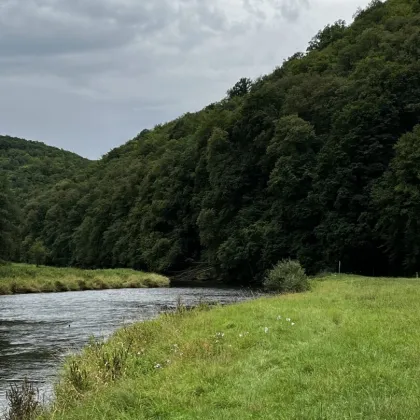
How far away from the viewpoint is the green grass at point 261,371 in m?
8.60

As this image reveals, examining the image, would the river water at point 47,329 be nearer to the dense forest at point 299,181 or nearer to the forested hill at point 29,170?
the dense forest at point 299,181

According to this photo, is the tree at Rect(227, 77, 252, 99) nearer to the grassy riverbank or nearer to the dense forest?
the dense forest

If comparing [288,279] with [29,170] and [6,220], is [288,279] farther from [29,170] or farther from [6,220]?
[29,170]

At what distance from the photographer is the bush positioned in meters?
34.5

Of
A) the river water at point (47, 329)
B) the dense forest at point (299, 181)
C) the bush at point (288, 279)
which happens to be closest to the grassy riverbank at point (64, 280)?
the river water at point (47, 329)

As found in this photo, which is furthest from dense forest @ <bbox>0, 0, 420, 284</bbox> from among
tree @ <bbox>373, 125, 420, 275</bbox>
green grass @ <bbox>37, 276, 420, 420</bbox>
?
green grass @ <bbox>37, 276, 420, 420</bbox>

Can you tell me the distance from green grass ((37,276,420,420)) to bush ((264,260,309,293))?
16237 mm

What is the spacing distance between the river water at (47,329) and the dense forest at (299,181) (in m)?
27.5

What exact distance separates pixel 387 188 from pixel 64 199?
338 ft

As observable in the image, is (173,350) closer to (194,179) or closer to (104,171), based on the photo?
(194,179)

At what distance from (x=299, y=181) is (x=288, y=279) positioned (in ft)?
108

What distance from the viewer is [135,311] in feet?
109

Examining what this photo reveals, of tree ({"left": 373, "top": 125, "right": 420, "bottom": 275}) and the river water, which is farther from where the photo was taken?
tree ({"left": 373, "top": 125, "right": 420, "bottom": 275})

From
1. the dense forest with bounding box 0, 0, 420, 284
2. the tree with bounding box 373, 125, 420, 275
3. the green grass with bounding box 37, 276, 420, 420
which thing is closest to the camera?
the green grass with bounding box 37, 276, 420, 420
